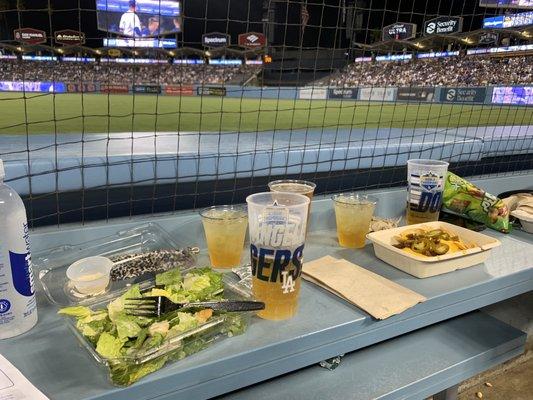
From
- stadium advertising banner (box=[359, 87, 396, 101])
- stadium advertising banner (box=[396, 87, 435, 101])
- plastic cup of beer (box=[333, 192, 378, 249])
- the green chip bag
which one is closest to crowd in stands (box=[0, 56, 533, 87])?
stadium advertising banner (box=[359, 87, 396, 101])

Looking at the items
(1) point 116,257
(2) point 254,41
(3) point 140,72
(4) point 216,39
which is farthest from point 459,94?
(3) point 140,72

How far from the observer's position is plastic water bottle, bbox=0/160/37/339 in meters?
0.67

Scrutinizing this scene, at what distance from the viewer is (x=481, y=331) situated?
1.18m

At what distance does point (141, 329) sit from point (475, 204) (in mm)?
1051

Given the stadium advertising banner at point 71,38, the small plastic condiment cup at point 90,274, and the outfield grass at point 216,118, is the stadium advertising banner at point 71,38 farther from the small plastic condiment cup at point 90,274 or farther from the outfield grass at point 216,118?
the small plastic condiment cup at point 90,274

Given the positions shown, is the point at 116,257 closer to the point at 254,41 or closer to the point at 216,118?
the point at 216,118

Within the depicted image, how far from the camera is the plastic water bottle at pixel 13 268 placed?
26.3 inches

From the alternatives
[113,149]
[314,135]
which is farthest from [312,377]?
[314,135]

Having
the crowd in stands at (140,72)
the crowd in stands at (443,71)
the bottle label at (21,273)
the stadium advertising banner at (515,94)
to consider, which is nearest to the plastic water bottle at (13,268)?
the bottle label at (21,273)

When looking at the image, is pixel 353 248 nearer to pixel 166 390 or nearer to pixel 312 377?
pixel 312 377

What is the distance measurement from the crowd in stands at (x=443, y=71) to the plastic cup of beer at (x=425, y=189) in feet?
32.3

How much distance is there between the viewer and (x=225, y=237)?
0.97 meters

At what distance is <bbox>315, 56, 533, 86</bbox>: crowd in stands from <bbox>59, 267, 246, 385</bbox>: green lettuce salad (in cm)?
1049

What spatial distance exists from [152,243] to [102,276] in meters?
0.23
